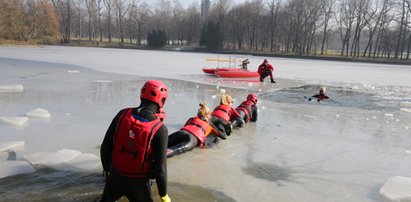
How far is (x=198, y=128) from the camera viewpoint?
563cm

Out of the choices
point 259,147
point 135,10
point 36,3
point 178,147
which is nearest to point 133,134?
point 178,147

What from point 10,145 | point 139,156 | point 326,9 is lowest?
point 10,145

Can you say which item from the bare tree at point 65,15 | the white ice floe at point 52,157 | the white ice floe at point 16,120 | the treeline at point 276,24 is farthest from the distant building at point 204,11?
the white ice floe at point 52,157

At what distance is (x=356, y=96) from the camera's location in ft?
42.6

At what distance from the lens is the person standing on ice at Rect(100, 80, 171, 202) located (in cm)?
265

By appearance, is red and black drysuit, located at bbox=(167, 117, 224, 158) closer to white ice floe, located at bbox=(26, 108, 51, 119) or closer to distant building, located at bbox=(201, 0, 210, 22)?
white ice floe, located at bbox=(26, 108, 51, 119)

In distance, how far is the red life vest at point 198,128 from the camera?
552cm

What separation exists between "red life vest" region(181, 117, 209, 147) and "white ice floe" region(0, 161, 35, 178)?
2176 mm

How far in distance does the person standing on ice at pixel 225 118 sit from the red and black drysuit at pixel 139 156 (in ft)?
11.0

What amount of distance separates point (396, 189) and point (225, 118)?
2.91 meters

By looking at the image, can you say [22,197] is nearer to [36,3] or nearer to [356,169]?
[356,169]

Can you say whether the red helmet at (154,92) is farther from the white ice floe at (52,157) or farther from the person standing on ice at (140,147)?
the white ice floe at (52,157)

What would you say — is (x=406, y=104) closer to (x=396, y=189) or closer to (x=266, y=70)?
(x=266, y=70)

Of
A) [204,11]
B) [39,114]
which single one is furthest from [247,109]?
[204,11]
